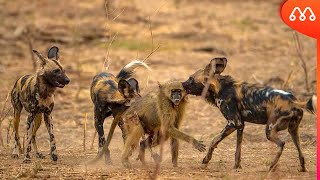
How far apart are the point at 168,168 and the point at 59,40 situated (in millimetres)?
10791

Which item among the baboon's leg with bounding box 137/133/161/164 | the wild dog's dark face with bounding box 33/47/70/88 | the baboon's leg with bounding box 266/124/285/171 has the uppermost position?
the wild dog's dark face with bounding box 33/47/70/88

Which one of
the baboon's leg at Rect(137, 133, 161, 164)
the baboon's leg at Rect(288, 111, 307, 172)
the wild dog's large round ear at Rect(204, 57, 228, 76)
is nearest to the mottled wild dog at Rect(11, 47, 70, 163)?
the baboon's leg at Rect(137, 133, 161, 164)

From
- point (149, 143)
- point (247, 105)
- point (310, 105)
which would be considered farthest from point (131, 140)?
point (310, 105)

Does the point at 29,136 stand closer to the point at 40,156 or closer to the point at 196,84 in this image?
the point at 40,156

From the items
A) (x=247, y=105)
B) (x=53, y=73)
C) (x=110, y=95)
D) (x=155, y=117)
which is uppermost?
(x=53, y=73)

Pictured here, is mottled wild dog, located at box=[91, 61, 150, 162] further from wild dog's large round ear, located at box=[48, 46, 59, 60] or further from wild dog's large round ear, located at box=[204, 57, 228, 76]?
wild dog's large round ear, located at box=[204, 57, 228, 76]

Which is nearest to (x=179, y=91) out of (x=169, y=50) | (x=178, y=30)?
(x=169, y=50)

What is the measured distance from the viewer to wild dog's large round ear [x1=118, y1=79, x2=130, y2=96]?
33.4ft

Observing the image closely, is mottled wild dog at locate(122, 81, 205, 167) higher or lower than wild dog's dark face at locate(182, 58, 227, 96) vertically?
lower

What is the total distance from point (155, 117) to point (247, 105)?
102cm

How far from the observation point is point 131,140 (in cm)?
1023

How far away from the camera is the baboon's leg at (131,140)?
10195 mm

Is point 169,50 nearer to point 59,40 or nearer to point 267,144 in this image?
point 59,40

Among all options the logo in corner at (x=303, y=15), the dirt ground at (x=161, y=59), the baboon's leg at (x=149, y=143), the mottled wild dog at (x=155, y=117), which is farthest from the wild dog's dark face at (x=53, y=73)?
the logo in corner at (x=303, y=15)
